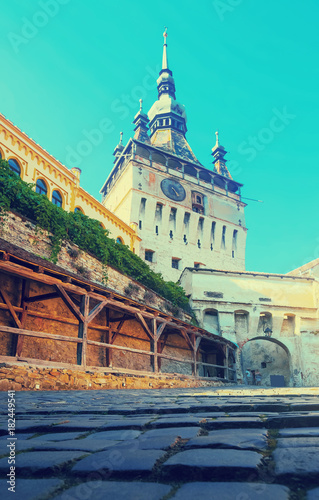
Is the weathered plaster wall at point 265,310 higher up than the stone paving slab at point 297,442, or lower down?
higher up

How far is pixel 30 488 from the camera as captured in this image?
1.35 meters

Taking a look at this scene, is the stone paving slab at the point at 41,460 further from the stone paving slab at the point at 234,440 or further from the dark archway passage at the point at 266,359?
the dark archway passage at the point at 266,359

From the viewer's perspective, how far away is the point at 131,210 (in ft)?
107

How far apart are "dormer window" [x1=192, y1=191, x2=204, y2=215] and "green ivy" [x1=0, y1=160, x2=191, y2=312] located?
1588cm

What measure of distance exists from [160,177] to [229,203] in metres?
8.20

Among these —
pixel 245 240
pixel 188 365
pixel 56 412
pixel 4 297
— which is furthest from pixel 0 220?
pixel 245 240

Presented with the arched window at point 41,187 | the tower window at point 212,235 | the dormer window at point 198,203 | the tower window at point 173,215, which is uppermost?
the dormer window at point 198,203

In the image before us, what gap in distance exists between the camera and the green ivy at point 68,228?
1332cm

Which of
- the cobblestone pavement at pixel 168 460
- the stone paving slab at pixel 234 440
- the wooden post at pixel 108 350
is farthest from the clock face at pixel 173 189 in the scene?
the stone paving slab at pixel 234 440

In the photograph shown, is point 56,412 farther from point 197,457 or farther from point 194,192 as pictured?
point 194,192

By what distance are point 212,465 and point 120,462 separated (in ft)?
1.29

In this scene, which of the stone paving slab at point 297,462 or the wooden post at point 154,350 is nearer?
the stone paving slab at point 297,462

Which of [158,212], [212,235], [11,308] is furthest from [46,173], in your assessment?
[212,235]

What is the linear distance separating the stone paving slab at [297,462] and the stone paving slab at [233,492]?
13 centimetres
